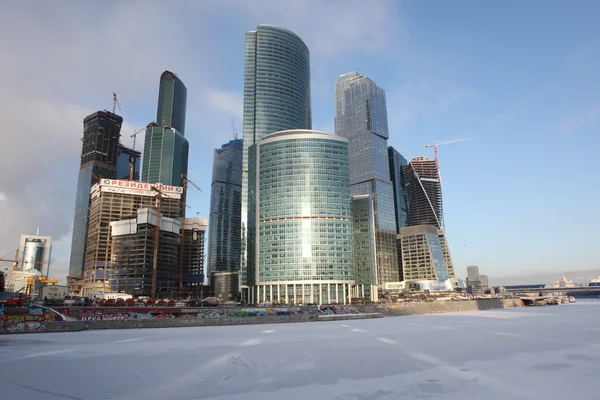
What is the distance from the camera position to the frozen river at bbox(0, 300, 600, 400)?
2773 cm

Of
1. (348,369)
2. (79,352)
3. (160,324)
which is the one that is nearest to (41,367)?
(79,352)

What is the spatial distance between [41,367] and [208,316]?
69267mm

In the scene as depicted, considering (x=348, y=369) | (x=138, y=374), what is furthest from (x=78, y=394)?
(x=348, y=369)

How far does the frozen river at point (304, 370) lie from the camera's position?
91.0ft

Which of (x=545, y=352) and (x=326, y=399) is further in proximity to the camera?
(x=545, y=352)

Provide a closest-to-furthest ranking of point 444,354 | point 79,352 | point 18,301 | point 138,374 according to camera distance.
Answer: point 138,374 → point 444,354 → point 79,352 → point 18,301

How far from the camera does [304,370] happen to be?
36.1 metres

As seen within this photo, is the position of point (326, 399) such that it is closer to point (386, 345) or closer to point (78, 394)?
point (78, 394)

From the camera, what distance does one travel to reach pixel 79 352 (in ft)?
158

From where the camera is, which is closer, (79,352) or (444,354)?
(444,354)

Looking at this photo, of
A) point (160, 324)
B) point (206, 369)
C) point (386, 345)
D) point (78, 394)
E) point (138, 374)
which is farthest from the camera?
point (160, 324)

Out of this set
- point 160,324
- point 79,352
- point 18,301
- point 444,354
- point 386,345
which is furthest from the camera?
point 18,301

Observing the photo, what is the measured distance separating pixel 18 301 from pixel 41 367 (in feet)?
260

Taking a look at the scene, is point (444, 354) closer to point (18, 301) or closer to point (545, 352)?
point (545, 352)
